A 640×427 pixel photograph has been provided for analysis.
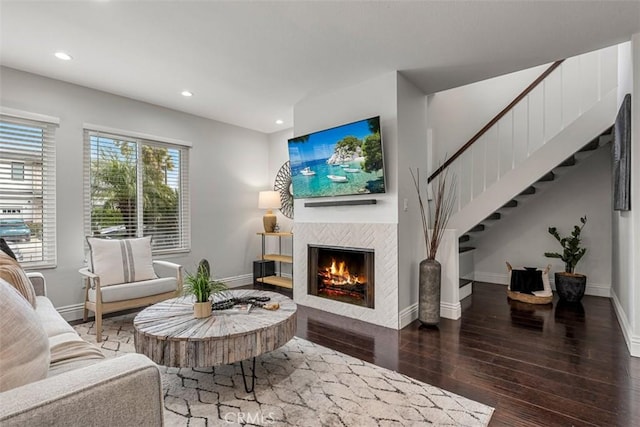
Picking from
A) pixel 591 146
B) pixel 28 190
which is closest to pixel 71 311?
pixel 28 190

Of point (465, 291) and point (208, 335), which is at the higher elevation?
point (208, 335)

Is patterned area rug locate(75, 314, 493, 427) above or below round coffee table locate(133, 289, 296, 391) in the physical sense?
below

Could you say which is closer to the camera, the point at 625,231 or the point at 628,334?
the point at 628,334

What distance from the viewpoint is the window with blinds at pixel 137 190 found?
3.76 metres

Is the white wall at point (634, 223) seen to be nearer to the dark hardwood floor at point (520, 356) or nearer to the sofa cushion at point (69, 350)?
the dark hardwood floor at point (520, 356)

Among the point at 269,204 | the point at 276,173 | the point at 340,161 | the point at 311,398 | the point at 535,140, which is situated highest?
the point at 535,140

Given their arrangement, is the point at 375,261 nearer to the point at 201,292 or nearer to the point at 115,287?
the point at 201,292

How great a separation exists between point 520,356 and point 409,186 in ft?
5.94

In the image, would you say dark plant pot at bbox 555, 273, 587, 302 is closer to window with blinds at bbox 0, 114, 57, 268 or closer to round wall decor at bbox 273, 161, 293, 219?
round wall decor at bbox 273, 161, 293, 219

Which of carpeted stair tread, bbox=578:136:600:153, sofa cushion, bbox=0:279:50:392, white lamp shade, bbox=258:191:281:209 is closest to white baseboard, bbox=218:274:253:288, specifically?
white lamp shade, bbox=258:191:281:209

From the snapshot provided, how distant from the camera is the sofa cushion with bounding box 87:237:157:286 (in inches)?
129

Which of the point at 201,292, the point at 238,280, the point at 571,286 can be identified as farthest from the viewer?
the point at 238,280

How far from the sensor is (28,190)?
329 centimetres

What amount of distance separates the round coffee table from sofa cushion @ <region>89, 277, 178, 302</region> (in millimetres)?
1067
